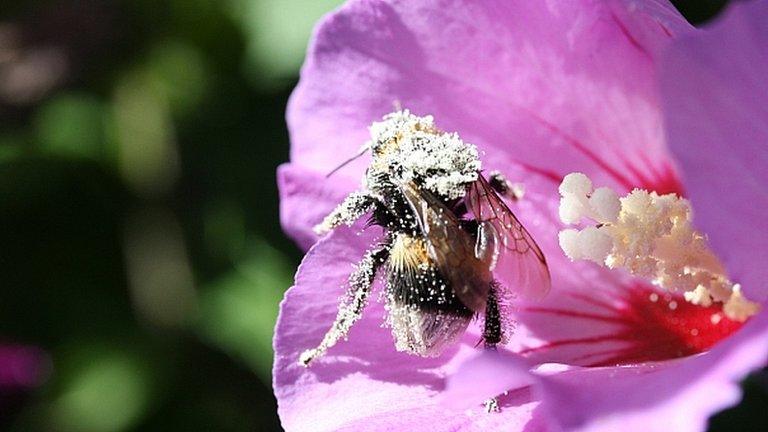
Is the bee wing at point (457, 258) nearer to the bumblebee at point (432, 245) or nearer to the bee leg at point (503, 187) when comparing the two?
the bumblebee at point (432, 245)

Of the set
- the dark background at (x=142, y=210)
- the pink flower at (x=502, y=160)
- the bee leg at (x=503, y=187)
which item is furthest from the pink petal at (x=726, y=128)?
the dark background at (x=142, y=210)

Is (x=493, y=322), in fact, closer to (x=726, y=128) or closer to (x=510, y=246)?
(x=510, y=246)

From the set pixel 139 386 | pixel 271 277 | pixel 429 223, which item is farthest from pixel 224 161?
pixel 429 223

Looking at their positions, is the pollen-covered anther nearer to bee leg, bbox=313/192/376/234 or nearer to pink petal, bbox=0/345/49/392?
bee leg, bbox=313/192/376/234

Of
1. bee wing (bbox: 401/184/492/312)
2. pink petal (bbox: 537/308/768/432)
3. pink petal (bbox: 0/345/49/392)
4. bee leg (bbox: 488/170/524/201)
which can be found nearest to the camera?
pink petal (bbox: 537/308/768/432)

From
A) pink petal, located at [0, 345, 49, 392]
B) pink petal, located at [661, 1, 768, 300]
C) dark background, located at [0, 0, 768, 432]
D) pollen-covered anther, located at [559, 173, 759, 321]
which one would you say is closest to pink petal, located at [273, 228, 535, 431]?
pollen-covered anther, located at [559, 173, 759, 321]

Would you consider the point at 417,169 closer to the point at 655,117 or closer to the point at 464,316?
the point at 464,316
